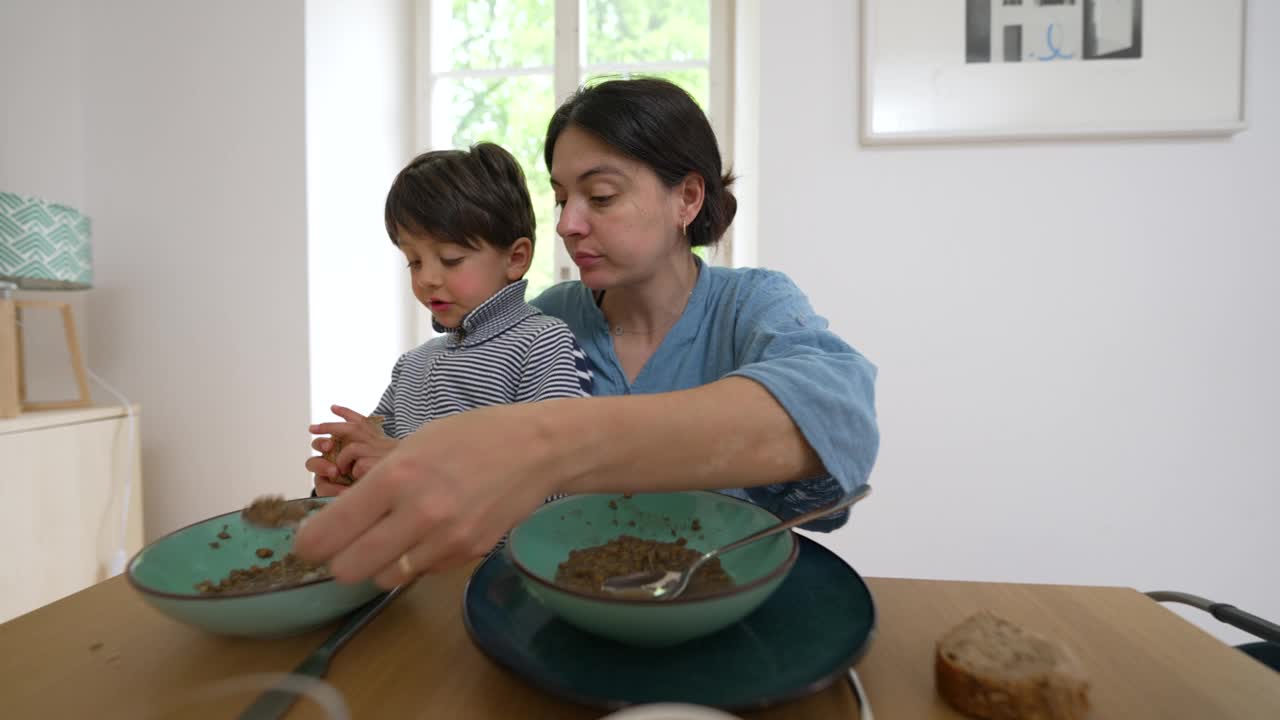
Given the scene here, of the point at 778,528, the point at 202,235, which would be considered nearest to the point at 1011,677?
the point at 778,528

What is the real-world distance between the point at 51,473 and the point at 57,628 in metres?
1.43

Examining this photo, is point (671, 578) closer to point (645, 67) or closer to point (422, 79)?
point (645, 67)

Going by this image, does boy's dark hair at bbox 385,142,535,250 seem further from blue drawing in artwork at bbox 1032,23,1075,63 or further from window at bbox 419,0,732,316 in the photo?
blue drawing in artwork at bbox 1032,23,1075,63

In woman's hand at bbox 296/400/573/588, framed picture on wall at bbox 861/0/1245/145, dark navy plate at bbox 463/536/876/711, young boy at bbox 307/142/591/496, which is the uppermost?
framed picture on wall at bbox 861/0/1245/145

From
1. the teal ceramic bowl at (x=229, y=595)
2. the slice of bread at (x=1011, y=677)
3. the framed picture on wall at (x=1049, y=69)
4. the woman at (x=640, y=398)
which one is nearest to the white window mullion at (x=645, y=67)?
the framed picture on wall at (x=1049, y=69)

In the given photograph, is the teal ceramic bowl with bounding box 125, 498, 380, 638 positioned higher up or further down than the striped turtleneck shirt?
further down

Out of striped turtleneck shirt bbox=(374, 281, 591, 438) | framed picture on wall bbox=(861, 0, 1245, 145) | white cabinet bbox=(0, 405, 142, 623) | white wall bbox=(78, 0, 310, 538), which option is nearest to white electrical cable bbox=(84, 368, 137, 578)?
white cabinet bbox=(0, 405, 142, 623)

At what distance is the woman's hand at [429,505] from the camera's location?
1.25 feet

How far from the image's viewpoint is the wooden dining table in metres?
0.39

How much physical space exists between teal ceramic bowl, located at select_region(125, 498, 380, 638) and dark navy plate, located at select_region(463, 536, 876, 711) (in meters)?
0.10

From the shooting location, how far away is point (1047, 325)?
1.67m

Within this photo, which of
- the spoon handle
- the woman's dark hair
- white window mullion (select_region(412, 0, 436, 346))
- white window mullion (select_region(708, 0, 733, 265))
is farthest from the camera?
white window mullion (select_region(412, 0, 436, 346))

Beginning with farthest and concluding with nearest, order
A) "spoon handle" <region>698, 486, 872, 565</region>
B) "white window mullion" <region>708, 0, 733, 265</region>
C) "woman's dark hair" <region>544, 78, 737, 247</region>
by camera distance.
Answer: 1. "white window mullion" <region>708, 0, 733, 265</region>
2. "woman's dark hair" <region>544, 78, 737, 247</region>
3. "spoon handle" <region>698, 486, 872, 565</region>

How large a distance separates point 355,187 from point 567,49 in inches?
34.6
